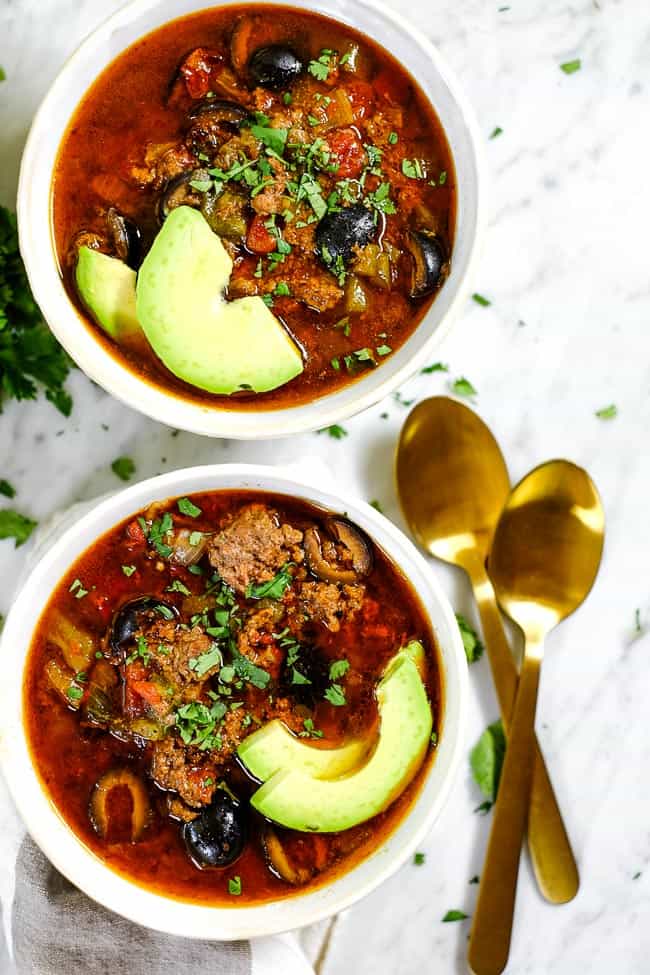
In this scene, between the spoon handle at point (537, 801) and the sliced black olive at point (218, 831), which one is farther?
the spoon handle at point (537, 801)

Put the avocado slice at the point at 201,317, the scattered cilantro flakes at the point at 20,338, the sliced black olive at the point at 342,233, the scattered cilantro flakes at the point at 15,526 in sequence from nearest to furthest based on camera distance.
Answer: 1. the avocado slice at the point at 201,317
2. the sliced black olive at the point at 342,233
3. the scattered cilantro flakes at the point at 20,338
4. the scattered cilantro flakes at the point at 15,526

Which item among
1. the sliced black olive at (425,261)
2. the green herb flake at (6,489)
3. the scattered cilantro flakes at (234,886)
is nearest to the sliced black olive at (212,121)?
the sliced black olive at (425,261)

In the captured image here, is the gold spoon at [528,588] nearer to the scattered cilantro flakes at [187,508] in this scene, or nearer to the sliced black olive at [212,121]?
the scattered cilantro flakes at [187,508]

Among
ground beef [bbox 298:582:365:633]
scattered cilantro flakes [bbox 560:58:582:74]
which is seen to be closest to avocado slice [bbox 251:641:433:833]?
ground beef [bbox 298:582:365:633]

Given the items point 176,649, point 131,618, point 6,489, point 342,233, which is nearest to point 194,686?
point 176,649

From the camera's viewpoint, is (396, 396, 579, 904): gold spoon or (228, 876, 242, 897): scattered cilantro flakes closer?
(228, 876, 242, 897): scattered cilantro flakes

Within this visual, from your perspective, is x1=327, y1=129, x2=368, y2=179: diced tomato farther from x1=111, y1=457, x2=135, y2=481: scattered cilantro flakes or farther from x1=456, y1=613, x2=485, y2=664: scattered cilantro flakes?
x1=456, y1=613, x2=485, y2=664: scattered cilantro flakes

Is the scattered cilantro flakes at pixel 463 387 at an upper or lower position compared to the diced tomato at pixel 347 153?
lower
